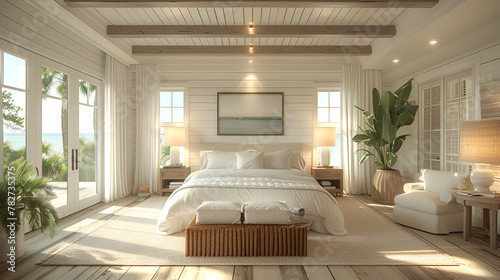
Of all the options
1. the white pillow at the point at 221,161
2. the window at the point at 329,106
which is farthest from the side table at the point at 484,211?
the white pillow at the point at 221,161

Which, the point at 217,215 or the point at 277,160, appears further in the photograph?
the point at 277,160

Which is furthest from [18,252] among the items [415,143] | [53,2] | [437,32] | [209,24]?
[415,143]

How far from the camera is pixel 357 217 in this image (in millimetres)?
4188

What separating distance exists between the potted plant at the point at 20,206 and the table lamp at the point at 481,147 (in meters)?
4.43

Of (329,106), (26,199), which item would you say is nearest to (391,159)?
(329,106)

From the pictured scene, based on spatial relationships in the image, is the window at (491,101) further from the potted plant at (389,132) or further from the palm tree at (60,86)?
the palm tree at (60,86)

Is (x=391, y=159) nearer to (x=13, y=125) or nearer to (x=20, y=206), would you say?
(x=20, y=206)

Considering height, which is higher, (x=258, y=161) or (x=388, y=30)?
(x=388, y=30)

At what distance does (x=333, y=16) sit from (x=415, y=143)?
3141 millimetres

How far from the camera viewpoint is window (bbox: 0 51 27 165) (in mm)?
3096

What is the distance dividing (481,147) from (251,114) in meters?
3.86

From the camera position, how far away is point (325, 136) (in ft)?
18.6

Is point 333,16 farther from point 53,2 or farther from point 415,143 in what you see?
point 53,2

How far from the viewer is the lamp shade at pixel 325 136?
5652 mm
